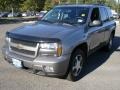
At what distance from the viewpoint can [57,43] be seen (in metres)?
5.67

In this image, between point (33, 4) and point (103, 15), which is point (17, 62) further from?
point (33, 4)

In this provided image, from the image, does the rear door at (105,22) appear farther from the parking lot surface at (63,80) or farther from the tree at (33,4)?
the tree at (33,4)

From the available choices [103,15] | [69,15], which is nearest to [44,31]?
[69,15]

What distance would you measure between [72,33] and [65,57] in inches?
27.8

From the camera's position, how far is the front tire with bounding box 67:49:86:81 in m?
6.14

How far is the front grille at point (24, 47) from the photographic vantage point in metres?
5.73

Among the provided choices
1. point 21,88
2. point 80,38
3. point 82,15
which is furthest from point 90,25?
point 21,88

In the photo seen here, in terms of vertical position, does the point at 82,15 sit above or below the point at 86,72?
above

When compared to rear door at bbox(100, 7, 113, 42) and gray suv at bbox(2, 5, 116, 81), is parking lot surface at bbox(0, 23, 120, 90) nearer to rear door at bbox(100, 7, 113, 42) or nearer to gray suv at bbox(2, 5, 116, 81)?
gray suv at bbox(2, 5, 116, 81)

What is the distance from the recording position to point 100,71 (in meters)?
7.40

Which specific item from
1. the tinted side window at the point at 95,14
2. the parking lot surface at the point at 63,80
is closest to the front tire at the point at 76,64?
the parking lot surface at the point at 63,80

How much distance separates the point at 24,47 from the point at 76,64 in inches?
53.2

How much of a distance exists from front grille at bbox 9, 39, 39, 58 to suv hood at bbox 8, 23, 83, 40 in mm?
130

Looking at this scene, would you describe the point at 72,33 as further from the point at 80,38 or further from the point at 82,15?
the point at 82,15
